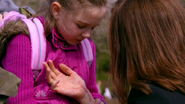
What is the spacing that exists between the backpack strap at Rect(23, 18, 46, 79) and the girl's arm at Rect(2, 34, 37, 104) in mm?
35

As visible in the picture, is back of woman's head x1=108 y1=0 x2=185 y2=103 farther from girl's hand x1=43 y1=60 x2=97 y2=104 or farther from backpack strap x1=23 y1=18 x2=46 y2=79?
backpack strap x1=23 y1=18 x2=46 y2=79

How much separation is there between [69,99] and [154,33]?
32.3 inches

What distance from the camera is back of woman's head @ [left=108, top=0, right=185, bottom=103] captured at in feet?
5.90

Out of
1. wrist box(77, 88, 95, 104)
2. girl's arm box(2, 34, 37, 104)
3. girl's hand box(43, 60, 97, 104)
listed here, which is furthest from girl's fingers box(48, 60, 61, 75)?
wrist box(77, 88, 95, 104)

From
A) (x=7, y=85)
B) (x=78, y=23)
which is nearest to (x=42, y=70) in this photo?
(x=7, y=85)

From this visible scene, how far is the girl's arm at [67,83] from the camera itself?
1966 mm

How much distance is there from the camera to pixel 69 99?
2107 millimetres

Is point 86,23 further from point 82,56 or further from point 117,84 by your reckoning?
point 117,84

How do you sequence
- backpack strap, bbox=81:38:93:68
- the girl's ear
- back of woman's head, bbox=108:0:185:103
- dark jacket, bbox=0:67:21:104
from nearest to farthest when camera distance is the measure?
dark jacket, bbox=0:67:21:104
back of woman's head, bbox=108:0:185:103
the girl's ear
backpack strap, bbox=81:38:93:68

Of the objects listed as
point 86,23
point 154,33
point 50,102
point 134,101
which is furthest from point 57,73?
point 154,33

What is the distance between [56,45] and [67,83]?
301 millimetres

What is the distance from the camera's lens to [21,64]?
185cm

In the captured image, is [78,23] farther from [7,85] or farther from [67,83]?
[7,85]

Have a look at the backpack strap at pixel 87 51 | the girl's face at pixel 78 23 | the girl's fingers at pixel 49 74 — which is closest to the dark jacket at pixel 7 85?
the girl's fingers at pixel 49 74
